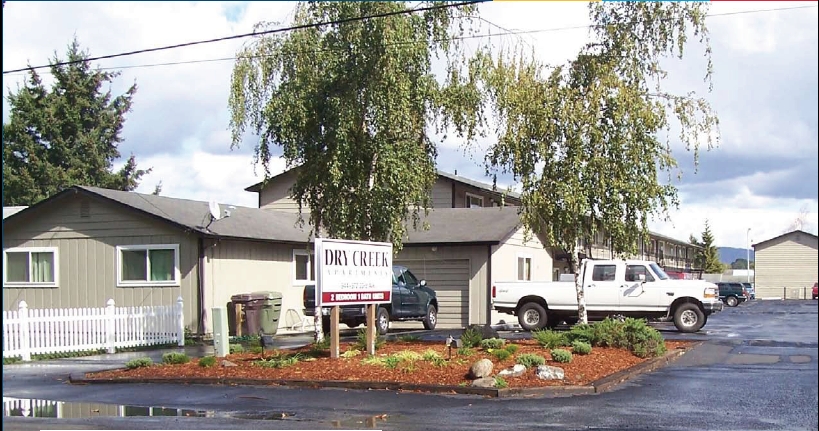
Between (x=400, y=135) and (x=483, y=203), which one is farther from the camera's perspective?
(x=483, y=203)

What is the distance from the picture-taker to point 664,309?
23.8 m

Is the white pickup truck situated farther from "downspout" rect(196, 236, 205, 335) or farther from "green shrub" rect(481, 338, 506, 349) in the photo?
"green shrub" rect(481, 338, 506, 349)

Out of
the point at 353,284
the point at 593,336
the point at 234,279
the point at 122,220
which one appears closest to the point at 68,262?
the point at 122,220

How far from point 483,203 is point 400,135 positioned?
2023 centimetres

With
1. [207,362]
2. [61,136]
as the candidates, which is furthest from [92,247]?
[61,136]

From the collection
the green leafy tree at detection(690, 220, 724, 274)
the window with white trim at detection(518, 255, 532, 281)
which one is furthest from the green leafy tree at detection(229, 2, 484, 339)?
the green leafy tree at detection(690, 220, 724, 274)

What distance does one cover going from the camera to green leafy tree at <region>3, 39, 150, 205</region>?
50.3 m

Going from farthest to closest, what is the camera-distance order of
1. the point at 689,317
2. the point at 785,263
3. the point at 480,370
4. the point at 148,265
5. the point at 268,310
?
the point at 148,265 < the point at 268,310 < the point at 689,317 < the point at 480,370 < the point at 785,263

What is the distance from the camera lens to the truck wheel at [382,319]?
936 inches

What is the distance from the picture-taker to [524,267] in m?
31.1

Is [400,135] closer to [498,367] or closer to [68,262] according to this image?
[498,367]

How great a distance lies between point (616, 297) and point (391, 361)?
38.6ft

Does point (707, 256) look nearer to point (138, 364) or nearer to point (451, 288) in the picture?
point (451, 288)

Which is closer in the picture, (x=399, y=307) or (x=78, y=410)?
(x=78, y=410)
